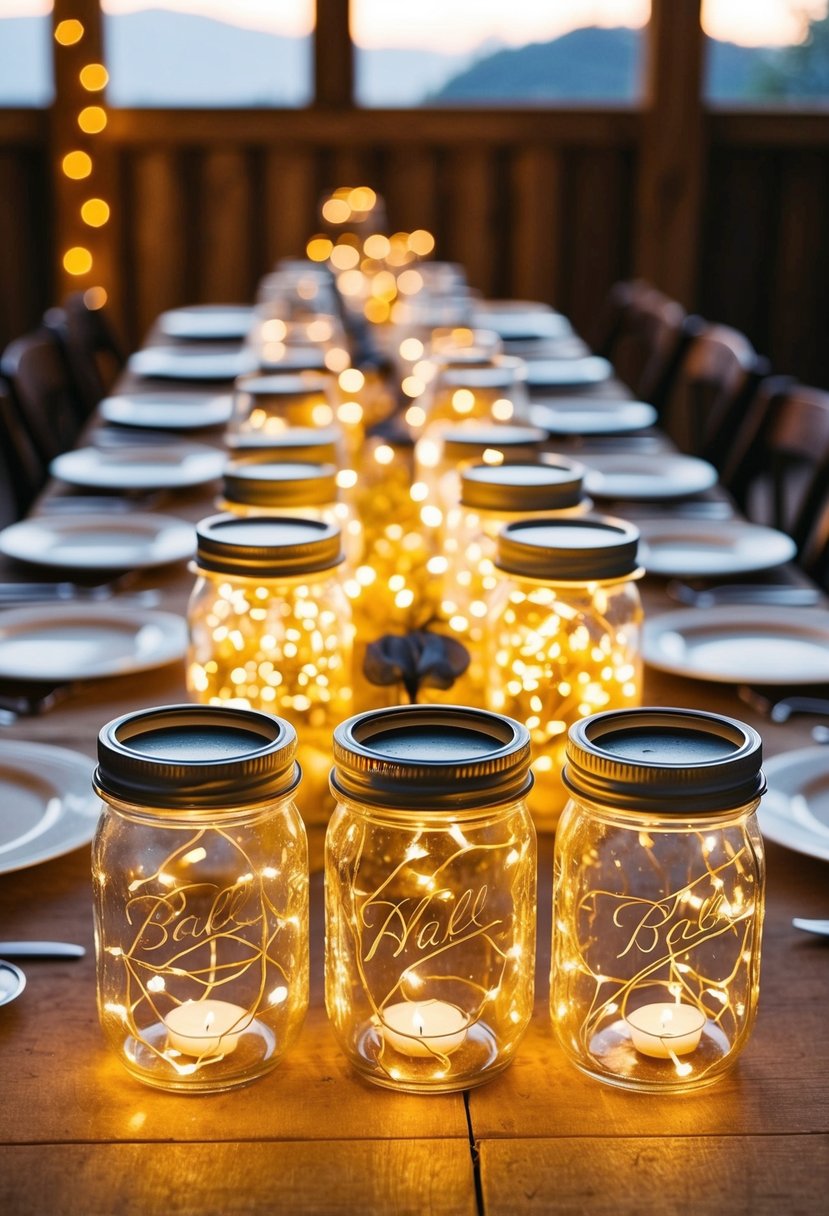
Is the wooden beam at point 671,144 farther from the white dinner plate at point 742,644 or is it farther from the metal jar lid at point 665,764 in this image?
the metal jar lid at point 665,764

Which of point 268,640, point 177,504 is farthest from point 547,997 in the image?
point 177,504

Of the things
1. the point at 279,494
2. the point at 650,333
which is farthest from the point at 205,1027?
the point at 650,333

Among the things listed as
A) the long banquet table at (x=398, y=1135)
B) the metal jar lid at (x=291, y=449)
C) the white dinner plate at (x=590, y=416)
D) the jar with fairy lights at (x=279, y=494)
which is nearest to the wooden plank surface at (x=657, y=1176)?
the long banquet table at (x=398, y=1135)

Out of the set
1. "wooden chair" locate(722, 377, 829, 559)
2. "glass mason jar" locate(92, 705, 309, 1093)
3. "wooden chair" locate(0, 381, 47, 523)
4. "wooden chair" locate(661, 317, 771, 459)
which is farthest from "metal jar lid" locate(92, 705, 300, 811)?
"wooden chair" locate(661, 317, 771, 459)

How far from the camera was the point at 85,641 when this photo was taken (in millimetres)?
1562

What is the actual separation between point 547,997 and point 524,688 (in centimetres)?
28

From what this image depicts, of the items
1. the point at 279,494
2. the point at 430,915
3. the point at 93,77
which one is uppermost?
the point at 93,77

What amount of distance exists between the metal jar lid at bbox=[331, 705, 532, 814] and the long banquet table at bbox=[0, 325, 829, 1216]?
0.16 m

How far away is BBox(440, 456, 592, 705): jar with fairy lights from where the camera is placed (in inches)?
49.3

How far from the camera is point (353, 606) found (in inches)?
51.0

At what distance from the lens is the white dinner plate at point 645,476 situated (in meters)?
2.26

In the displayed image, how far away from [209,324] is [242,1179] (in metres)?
3.41

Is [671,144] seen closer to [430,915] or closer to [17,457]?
[17,457]

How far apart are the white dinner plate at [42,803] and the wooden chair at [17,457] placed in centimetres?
142
